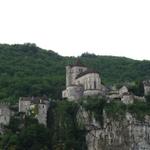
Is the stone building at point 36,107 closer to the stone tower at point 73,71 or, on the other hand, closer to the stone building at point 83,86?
the stone building at point 83,86

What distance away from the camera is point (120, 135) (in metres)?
95.4

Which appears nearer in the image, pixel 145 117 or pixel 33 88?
pixel 145 117

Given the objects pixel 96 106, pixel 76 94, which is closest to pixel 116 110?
pixel 96 106

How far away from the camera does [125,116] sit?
96312 millimetres

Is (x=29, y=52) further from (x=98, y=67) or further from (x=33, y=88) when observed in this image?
(x=33, y=88)

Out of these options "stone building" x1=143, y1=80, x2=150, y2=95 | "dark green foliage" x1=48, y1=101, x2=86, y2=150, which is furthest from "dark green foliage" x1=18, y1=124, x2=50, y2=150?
"stone building" x1=143, y1=80, x2=150, y2=95

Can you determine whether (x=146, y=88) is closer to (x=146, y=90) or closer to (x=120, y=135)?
(x=146, y=90)

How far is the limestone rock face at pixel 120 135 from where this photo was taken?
94.8 meters

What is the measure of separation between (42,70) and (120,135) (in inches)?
1865

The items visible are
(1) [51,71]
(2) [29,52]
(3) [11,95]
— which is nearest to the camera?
(3) [11,95]

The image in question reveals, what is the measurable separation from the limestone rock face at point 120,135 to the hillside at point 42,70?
19.2 metres

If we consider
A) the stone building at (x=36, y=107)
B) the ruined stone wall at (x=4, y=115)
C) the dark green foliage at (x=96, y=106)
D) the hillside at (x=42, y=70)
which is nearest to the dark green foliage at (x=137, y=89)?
the dark green foliage at (x=96, y=106)

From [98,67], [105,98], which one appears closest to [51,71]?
[98,67]

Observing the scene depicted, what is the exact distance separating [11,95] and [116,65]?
3900cm
